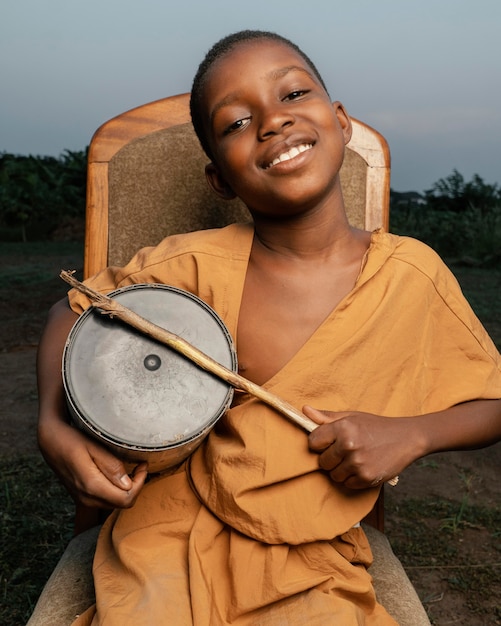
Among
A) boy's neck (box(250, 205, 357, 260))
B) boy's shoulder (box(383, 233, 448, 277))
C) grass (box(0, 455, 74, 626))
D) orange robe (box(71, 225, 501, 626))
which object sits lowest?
grass (box(0, 455, 74, 626))

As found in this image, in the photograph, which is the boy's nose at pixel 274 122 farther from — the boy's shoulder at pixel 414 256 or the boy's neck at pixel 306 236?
the boy's shoulder at pixel 414 256

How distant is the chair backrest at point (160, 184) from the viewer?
6.54ft

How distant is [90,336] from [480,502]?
99.2 inches

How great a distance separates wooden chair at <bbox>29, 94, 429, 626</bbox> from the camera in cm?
199

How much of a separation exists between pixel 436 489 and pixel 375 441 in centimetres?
227

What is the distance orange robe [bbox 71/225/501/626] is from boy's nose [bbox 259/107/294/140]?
251 millimetres

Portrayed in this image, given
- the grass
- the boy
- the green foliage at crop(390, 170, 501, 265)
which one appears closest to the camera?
the boy

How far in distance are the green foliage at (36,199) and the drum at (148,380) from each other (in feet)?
40.4

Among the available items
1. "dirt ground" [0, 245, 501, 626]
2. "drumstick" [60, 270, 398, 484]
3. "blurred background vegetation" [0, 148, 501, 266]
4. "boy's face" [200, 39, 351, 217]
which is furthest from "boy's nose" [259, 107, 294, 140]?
"blurred background vegetation" [0, 148, 501, 266]

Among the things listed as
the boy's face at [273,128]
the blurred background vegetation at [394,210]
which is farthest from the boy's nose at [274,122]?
the blurred background vegetation at [394,210]

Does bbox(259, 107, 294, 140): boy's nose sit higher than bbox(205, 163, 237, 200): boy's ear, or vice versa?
bbox(259, 107, 294, 140): boy's nose

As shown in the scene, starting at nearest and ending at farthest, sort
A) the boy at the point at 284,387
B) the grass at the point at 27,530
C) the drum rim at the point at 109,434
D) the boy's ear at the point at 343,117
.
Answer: the drum rim at the point at 109,434 → the boy at the point at 284,387 → the boy's ear at the point at 343,117 → the grass at the point at 27,530

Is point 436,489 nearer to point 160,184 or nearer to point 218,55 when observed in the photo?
point 160,184

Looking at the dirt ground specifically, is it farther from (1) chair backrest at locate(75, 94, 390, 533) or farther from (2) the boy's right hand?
(2) the boy's right hand
